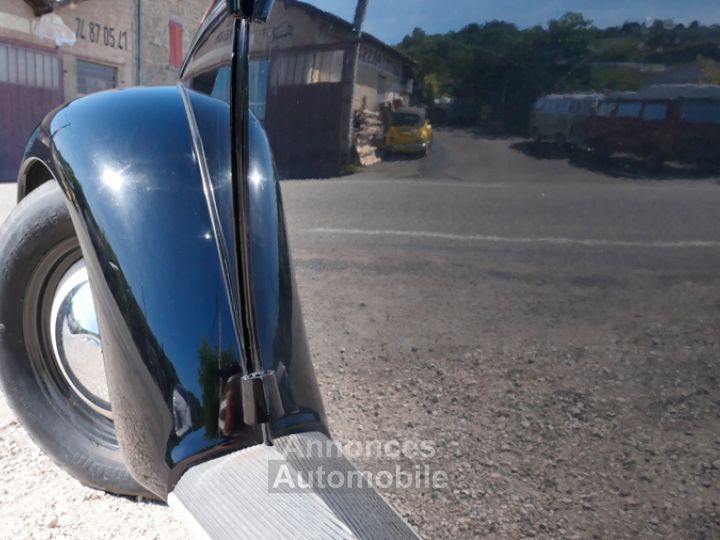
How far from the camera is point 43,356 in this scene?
1843 mm

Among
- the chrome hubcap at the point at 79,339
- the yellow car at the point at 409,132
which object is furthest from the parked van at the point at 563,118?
the chrome hubcap at the point at 79,339

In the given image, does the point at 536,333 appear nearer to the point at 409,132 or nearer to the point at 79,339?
the point at 409,132

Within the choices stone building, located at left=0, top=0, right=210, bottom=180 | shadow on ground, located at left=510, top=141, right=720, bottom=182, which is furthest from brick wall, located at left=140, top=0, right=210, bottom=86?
shadow on ground, located at left=510, top=141, right=720, bottom=182

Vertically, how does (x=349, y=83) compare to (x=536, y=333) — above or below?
above

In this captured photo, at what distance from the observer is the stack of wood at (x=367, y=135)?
1065 mm

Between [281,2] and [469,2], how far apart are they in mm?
388

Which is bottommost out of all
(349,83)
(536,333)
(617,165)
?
(536,333)

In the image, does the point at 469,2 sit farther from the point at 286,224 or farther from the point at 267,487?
the point at 267,487

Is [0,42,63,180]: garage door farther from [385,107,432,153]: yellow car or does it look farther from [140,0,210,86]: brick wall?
[385,107,432,153]: yellow car

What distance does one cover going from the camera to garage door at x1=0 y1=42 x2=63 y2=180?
11289 millimetres

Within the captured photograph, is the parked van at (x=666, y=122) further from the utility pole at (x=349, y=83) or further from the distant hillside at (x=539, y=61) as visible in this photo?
the utility pole at (x=349, y=83)

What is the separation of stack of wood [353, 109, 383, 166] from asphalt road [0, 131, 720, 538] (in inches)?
1.0

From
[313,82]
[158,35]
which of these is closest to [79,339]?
[313,82]

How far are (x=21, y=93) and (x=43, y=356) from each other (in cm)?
1177
